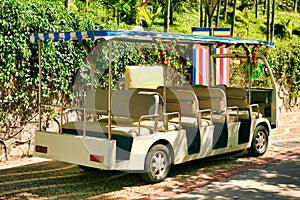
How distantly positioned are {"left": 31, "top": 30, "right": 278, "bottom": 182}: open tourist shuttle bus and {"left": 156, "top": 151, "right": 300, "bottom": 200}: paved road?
72 cm

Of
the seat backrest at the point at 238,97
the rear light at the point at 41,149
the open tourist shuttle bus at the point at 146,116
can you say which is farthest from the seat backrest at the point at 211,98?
the rear light at the point at 41,149

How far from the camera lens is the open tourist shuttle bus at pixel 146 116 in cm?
716

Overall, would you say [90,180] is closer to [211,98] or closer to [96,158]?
[96,158]

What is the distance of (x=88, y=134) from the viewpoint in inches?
303

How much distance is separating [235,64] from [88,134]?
29.2 feet

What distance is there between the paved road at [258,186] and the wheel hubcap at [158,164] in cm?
67

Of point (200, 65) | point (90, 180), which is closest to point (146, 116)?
point (90, 180)

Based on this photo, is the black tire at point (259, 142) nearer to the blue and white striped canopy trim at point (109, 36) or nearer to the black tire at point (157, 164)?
the blue and white striped canopy trim at point (109, 36)

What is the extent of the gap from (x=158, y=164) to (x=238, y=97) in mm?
3084

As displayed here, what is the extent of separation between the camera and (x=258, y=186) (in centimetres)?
764

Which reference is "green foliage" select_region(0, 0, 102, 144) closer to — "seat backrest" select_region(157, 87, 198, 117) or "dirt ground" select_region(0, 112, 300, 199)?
"dirt ground" select_region(0, 112, 300, 199)

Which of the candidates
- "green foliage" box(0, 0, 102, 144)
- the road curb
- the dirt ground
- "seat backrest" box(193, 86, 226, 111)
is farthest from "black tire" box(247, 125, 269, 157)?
"green foliage" box(0, 0, 102, 144)

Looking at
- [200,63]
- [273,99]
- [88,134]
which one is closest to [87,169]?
[88,134]

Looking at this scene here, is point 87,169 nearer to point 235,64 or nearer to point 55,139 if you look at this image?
point 55,139
